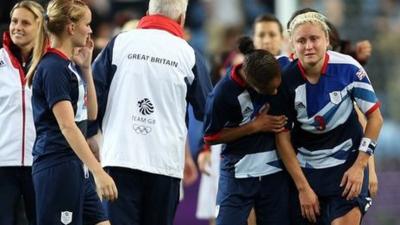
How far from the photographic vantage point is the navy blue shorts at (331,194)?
852cm

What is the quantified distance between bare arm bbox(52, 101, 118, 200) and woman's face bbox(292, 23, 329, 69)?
1.72 metres

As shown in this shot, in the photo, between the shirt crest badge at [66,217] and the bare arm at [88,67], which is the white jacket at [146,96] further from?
the shirt crest badge at [66,217]

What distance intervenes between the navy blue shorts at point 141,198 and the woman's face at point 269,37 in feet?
8.63

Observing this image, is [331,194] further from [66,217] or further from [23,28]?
[23,28]

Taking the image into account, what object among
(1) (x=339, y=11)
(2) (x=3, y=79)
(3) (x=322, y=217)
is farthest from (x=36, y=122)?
(1) (x=339, y=11)

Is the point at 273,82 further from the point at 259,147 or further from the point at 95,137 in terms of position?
the point at 95,137

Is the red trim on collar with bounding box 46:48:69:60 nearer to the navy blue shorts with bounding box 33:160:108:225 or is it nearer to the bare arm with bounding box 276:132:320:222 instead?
the navy blue shorts with bounding box 33:160:108:225

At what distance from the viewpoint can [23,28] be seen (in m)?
9.22

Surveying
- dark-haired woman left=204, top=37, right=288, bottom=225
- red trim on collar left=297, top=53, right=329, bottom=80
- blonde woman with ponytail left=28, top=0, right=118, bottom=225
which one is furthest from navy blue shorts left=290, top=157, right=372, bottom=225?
blonde woman with ponytail left=28, top=0, right=118, bottom=225

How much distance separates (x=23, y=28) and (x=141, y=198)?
1720 millimetres

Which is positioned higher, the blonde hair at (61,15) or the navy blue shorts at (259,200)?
the blonde hair at (61,15)

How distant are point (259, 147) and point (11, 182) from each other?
191 cm

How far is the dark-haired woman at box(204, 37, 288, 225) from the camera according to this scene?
850 cm

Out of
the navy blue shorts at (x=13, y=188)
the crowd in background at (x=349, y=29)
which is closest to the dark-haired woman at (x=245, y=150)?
the navy blue shorts at (x=13, y=188)
